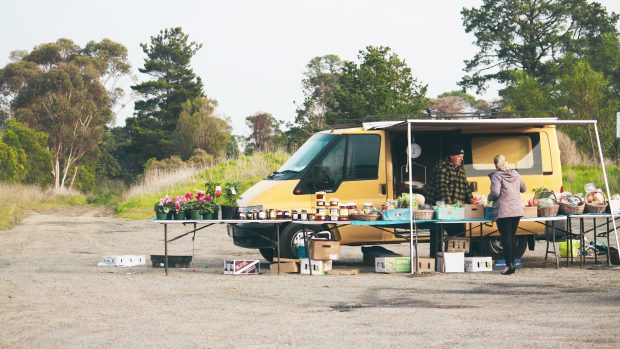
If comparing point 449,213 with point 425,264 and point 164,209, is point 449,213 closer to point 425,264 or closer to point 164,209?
point 425,264

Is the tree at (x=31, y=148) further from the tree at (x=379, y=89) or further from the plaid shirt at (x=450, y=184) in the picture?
the plaid shirt at (x=450, y=184)

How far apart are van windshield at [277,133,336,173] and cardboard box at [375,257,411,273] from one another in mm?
1985

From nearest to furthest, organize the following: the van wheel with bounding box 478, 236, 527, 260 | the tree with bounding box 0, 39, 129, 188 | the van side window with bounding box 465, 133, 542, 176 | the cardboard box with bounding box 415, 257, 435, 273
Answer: the cardboard box with bounding box 415, 257, 435, 273 < the van side window with bounding box 465, 133, 542, 176 < the van wheel with bounding box 478, 236, 527, 260 < the tree with bounding box 0, 39, 129, 188

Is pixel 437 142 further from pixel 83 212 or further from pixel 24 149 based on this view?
pixel 24 149

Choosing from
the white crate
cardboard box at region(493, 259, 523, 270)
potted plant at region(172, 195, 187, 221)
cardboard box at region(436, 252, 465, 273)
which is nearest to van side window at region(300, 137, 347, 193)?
potted plant at region(172, 195, 187, 221)

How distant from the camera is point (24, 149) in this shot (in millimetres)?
63125

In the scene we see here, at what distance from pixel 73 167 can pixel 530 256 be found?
57184mm

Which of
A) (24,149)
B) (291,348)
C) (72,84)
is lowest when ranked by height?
(291,348)

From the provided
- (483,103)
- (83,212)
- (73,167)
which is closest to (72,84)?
(73,167)

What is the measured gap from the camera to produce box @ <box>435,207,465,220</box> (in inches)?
614

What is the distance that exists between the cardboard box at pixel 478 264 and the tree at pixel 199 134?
54.4 m

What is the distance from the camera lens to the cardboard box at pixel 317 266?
51.6 ft

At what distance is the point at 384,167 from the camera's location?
16.5 meters

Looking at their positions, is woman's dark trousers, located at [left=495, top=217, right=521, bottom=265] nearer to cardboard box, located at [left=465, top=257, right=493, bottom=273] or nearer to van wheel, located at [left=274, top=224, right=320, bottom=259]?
cardboard box, located at [left=465, top=257, right=493, bottom=273]
